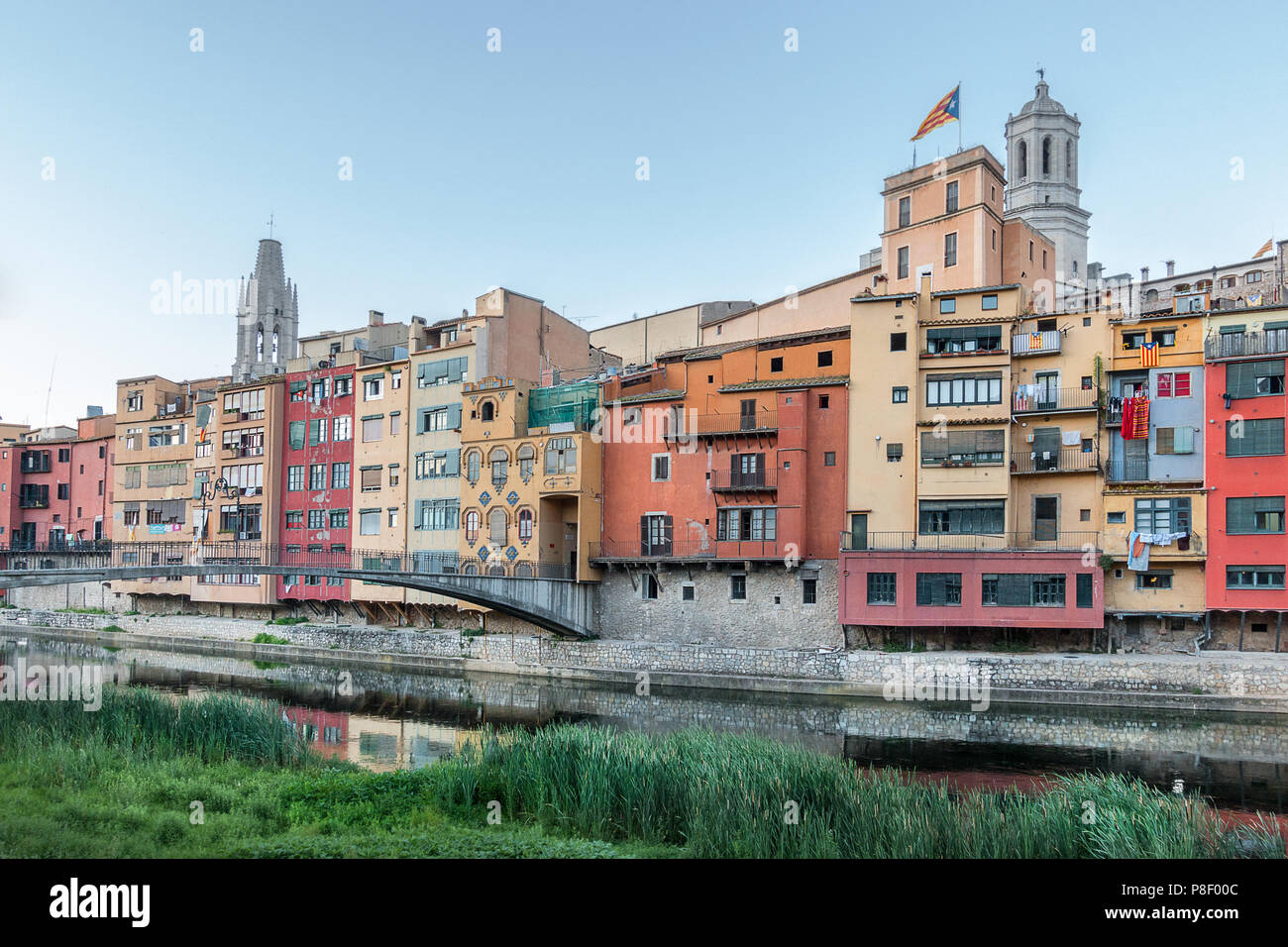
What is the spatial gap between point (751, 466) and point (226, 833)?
3143 cm

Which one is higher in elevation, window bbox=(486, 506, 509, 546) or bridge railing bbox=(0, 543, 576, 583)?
window bbox=(486, 506, 509, 546)

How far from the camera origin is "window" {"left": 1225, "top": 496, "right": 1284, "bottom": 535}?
36688mm

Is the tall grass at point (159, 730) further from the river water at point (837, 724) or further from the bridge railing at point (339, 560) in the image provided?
the bridge railing at point (339, 560)

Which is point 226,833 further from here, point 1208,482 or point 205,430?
point 205,430

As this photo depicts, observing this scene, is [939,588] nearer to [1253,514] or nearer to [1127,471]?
[1127,471]

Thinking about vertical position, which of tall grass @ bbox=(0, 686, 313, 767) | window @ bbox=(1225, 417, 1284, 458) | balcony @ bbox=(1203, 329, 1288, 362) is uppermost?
balcony @ bbox=(1203, 329, 1288, 362)

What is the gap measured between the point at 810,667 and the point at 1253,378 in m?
20.5

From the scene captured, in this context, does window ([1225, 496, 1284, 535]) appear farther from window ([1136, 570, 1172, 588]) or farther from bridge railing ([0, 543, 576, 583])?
bridge railing ([0, 543, 576, 583])

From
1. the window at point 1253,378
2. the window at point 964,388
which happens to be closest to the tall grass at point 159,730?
the window at point 964,388

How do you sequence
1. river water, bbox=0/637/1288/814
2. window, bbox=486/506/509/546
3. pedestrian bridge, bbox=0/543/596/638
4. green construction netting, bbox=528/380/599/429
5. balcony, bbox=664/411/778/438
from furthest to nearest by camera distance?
window, bbox=486/506/509/546
green construction netting, bbox=528/380/599/429
balcony, bbox=664/411/778/438
pedestrian bridge, bbox=0/543/596/638
river water, bbox=0/637/1288/814

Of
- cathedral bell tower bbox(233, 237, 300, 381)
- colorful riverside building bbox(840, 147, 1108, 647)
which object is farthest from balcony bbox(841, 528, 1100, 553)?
cathedral bell tower bbox(233, 237, 300, 381)

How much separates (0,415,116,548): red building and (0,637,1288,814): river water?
34.0 meters

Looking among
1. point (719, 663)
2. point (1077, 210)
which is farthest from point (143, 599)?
point (1077, 210)

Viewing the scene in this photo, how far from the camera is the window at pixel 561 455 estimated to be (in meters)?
47.5
